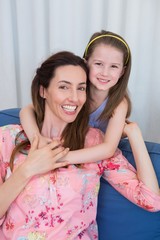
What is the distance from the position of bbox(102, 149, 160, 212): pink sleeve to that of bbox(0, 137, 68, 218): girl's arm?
0.24 metres

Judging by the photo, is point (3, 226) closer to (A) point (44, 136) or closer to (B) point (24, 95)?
(A) point (44, 136)

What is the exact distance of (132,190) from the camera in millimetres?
1256

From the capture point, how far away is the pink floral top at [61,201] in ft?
3.87

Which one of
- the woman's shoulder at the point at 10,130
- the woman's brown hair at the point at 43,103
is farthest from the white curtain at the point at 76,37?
the woman's shoulder at the point at 10,130

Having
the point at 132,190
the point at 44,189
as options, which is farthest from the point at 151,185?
the point at 44,189

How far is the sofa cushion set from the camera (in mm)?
1335

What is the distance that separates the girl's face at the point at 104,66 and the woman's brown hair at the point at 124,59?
0.03 meters

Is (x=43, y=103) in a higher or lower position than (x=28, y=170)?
higher

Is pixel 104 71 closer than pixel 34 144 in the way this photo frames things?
No

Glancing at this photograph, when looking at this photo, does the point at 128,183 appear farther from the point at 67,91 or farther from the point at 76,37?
the point at 76,37

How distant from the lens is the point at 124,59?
4.88 ft

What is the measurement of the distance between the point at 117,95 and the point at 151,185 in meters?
0.51

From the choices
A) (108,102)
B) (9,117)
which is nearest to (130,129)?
(108,102)

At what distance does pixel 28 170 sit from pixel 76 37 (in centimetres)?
127
